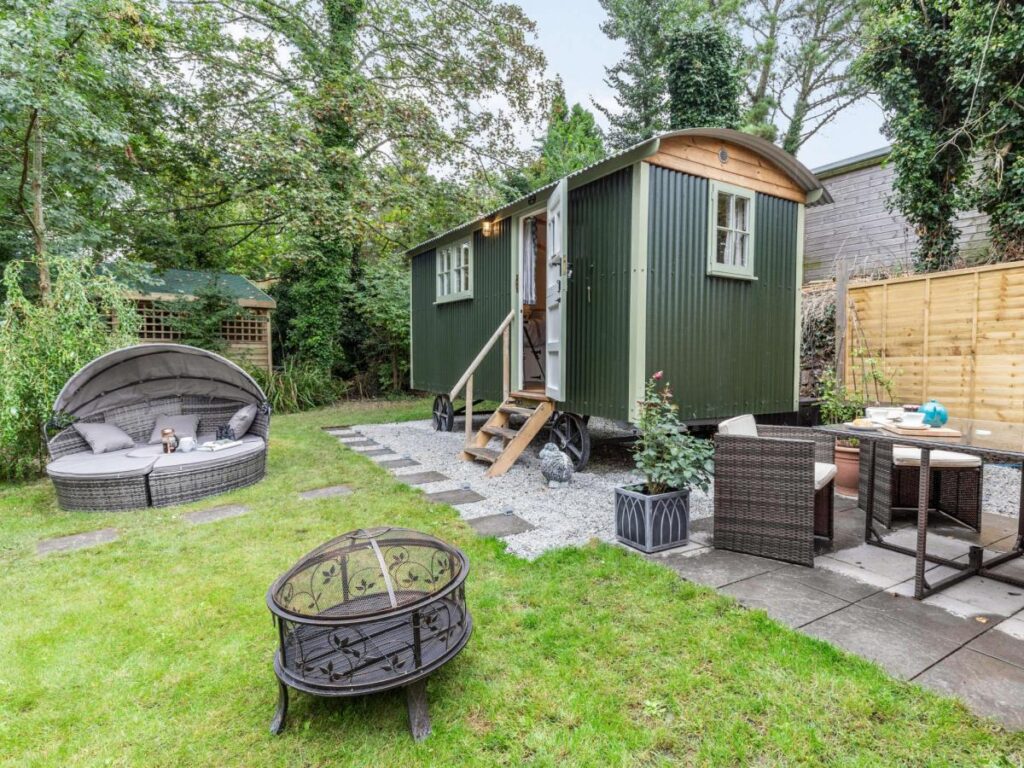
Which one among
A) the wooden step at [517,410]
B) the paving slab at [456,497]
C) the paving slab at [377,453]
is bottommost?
the paving slab at [456,497]

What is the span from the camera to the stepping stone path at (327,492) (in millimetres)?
4207

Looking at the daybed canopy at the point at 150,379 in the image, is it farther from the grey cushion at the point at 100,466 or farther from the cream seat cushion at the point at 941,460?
the cream seat cushion at the point at 941,460

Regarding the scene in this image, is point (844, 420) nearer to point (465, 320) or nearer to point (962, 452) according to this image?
point (962, 452)

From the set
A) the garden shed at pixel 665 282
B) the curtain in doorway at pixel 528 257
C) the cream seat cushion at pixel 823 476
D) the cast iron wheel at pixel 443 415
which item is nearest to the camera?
the cream seat cushion at pixel 823 476

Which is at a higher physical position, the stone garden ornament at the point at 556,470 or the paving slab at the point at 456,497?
the stone garden ornament at the point at 556,470

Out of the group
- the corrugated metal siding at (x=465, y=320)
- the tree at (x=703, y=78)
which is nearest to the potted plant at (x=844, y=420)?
the corrugated metal siding at (x=465, y=320)

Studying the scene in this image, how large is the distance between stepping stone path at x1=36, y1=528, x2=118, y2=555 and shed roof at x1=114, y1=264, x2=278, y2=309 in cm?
719

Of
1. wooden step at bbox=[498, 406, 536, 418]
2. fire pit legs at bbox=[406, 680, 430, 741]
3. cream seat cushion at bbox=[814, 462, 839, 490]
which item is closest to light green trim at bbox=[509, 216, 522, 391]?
wooden step at bbox=[498, 406, 536, 418]

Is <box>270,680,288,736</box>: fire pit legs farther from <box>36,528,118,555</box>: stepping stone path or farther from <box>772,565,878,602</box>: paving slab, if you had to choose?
<box>36,528,118,555</box>: stepping stone path

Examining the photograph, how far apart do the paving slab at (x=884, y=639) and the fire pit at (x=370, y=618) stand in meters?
1.48

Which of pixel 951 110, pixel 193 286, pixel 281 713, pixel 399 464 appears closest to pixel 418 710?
pixel 281 713

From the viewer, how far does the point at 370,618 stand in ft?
5.00

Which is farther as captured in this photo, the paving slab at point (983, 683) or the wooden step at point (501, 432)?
the wooden step at point (501, 432)

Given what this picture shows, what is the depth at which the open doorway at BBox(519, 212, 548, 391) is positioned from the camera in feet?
20.1
